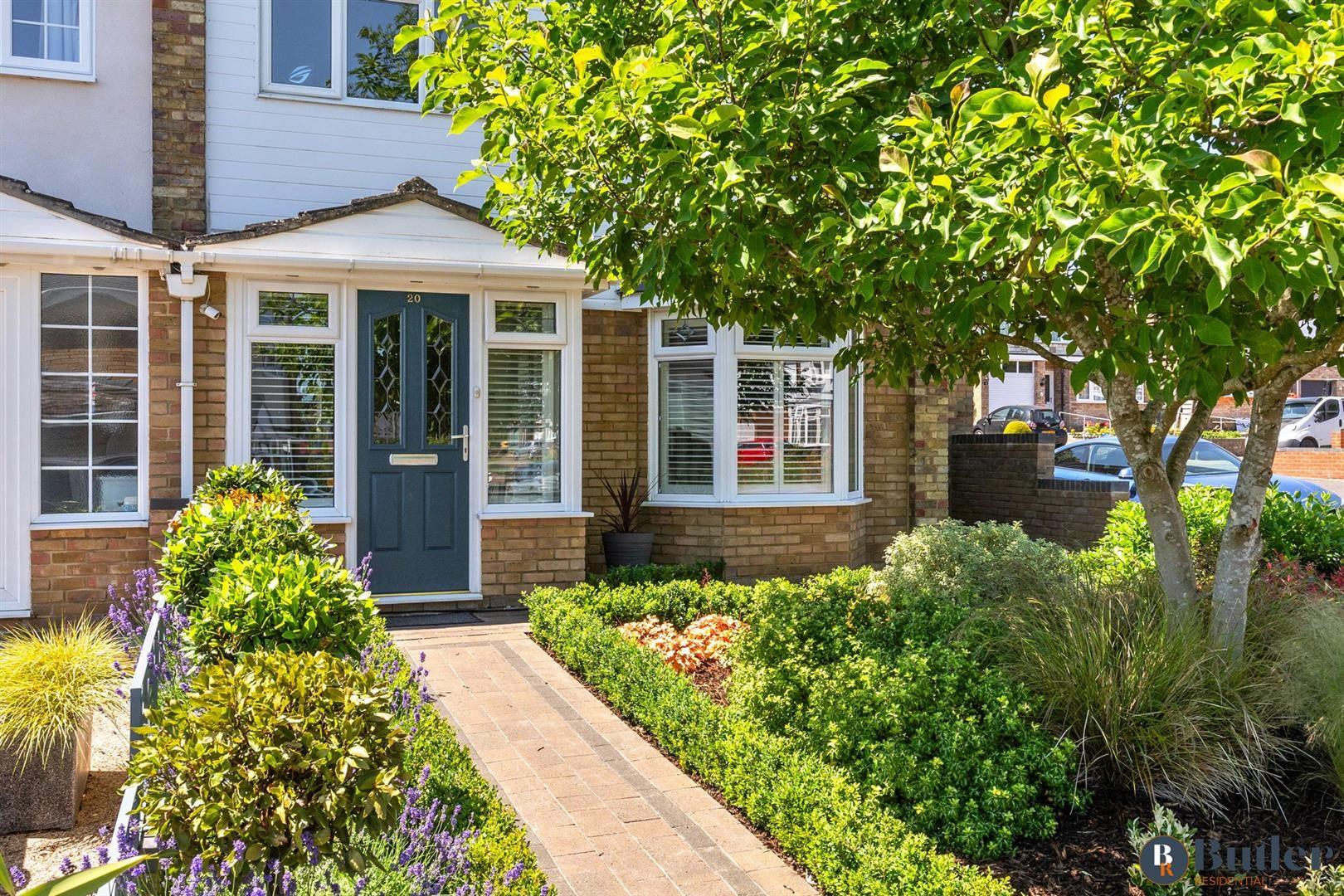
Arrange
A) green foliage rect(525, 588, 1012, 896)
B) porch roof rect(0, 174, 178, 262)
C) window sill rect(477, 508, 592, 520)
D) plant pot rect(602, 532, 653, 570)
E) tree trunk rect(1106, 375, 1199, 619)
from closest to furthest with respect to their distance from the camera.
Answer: green foliage rect(525, 588, 1012, 896) → tree trunk rect(1106, 375, 1199, 619) → porch roof rect(0, 174, 178, 262) → window sill rect(477, 508, 592, 520) → plant pot rect(602, 532, 653, 570)

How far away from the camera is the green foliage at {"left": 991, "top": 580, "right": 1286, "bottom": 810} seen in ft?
13.3

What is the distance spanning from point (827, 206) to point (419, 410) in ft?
17.4

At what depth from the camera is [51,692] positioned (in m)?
4.49

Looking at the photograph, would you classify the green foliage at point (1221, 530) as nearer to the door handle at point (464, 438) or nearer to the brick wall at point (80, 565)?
the door handle at point (464, 438)

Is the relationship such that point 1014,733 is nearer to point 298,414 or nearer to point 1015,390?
point 298,414

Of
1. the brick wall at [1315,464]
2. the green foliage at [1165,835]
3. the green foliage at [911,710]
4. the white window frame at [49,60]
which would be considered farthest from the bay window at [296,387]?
the brick wall at [1315,464]

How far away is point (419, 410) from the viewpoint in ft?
29.6

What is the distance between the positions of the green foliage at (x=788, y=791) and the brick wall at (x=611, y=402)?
3963 millimetres

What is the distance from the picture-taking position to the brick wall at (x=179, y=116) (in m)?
9.13

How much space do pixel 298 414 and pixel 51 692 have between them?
4556mm

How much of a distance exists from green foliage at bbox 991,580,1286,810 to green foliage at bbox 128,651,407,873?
2743 mm

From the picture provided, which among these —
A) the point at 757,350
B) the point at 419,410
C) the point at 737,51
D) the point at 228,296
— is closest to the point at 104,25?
the point at 228,296

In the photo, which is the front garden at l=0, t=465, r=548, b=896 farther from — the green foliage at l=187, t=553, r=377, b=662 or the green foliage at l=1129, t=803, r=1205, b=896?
the green foliage at l=1129, t=803, r=1205, b=896

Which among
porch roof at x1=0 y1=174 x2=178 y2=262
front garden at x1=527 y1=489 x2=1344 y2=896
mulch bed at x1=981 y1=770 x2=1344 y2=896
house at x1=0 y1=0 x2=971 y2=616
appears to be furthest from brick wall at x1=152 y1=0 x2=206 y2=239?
mulch bed at x1=981 y1=770 x2=1344 y2=896
